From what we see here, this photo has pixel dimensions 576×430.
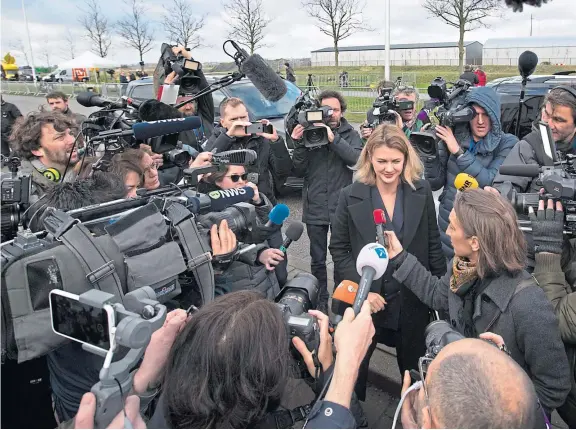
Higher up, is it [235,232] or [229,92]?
[229,92]

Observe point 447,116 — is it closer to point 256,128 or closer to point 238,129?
point 256,128

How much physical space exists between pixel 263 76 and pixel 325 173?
0.91m

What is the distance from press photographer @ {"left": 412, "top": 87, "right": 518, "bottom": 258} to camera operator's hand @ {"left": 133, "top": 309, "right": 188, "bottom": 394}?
85.1 inches

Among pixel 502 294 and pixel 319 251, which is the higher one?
pixel 502 294

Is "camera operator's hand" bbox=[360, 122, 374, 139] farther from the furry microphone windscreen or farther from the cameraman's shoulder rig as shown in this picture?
the cameraman's shoulder rig

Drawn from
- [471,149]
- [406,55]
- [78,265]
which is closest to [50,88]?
[471,149]

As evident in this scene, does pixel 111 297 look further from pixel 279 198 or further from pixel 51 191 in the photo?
pixel 279 198

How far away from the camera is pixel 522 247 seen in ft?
6.07

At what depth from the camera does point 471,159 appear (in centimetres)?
307

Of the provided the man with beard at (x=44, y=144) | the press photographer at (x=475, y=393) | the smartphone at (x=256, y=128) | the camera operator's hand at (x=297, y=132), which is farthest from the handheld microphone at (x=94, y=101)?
the press photographer at (x=475, y=393)

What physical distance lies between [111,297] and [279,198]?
19.4 feet

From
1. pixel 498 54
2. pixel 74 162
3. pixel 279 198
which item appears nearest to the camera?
pixel 74 162

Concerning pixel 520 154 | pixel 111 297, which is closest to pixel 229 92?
pixel 520 154

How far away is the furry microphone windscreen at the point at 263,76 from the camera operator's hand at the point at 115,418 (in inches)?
108
